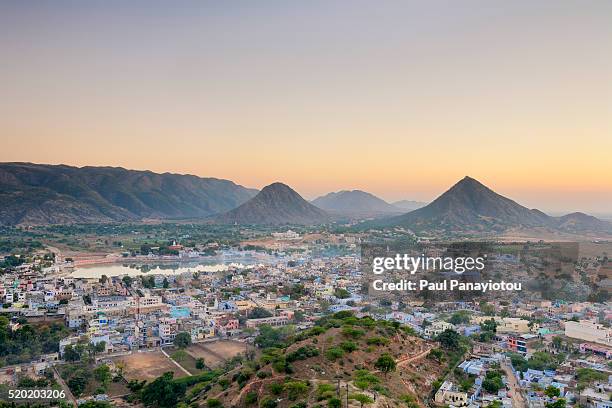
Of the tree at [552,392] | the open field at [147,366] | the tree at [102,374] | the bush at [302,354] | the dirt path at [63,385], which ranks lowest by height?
the open field at [147,366]

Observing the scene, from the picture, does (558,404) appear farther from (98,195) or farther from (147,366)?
(98,195)

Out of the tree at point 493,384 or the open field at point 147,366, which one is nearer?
the tree at point 493,384

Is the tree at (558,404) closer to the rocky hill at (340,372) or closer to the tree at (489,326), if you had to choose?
the rocky hill at (340,372)

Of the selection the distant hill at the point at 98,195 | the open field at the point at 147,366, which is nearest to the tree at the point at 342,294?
the open field at the point at 147,366

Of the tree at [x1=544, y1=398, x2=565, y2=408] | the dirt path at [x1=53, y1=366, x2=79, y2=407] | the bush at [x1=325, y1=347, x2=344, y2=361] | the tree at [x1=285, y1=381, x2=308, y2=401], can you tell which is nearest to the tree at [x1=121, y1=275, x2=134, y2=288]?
the dirt path at [x1=53, y1=366, x2=79, y2=407]

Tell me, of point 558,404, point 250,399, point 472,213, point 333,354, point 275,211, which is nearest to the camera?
point 250,399

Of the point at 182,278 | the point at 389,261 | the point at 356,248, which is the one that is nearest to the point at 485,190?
the point at 356,248

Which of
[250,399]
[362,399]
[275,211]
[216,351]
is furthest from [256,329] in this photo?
[275,211]

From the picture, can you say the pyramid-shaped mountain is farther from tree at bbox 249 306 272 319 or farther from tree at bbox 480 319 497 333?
tree at bbox 249 306 272 319
